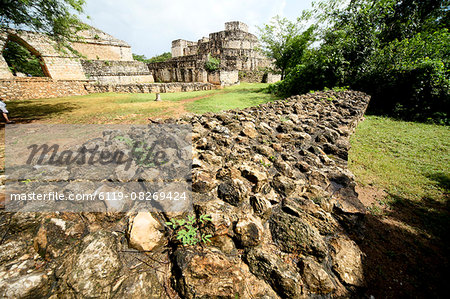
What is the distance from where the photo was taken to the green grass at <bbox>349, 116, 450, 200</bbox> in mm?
3564

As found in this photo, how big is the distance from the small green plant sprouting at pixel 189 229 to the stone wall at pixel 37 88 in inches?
701

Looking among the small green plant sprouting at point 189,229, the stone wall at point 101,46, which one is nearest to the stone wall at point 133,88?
the stone wall at point 101,46

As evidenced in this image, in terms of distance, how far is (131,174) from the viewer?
1818mm

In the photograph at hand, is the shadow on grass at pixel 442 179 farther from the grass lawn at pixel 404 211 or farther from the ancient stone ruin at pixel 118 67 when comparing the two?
the ancient stone ruin at pixel 118 67

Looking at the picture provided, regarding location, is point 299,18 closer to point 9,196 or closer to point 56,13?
point 56,13

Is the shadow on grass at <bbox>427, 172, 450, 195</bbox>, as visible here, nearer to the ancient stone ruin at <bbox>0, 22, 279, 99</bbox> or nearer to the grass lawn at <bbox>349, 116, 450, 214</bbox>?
the grass lawn at <bbox>349, 116, 450, 214</bbox>

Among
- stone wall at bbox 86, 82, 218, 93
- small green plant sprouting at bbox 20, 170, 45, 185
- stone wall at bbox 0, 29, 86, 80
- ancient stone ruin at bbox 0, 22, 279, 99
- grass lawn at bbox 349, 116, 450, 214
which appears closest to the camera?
small green plant sprouting at bbox 20, 170, 45, 185

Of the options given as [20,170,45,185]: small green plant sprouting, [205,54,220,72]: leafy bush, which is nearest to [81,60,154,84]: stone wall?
[205,54,220,72]: leafy bush

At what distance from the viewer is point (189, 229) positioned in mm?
1387

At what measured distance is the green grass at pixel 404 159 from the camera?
11.7 feet

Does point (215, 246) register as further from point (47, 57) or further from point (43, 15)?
point (47, 57)

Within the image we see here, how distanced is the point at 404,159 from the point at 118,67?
24988 mm

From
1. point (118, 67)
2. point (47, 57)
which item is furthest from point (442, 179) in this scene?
point (118, 67)

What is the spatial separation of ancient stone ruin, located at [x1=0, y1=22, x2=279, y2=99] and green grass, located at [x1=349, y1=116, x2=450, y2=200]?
1395 centimetres
